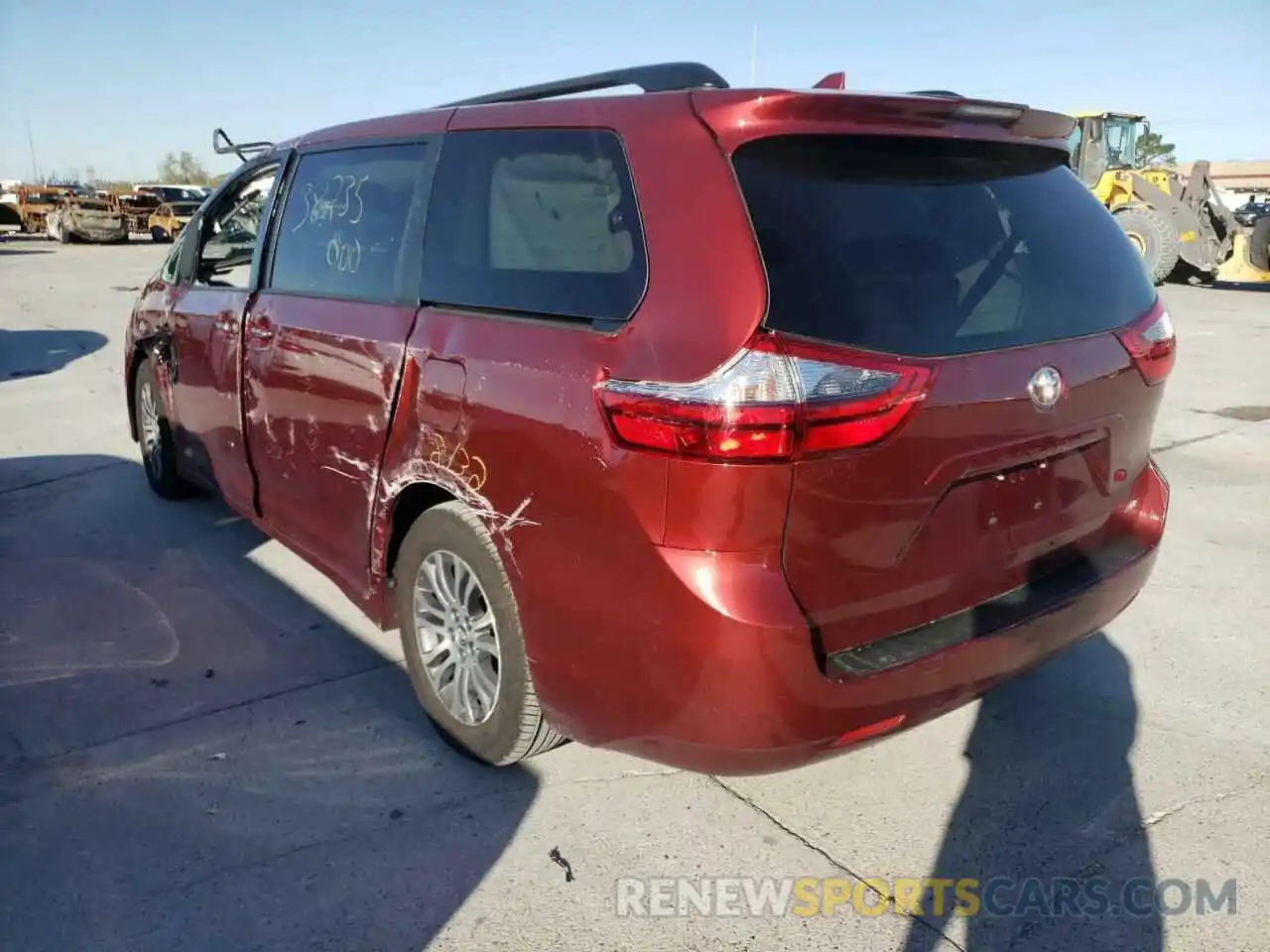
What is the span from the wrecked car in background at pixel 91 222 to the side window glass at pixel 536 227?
32.0 meters

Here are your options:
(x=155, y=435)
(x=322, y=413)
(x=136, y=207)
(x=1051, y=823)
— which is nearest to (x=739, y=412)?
(x=1051, y=823)

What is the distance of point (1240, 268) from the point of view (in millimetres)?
16250

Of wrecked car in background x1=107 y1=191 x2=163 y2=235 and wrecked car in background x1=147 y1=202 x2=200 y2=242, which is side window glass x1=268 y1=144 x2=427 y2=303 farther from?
wrecked car in background x1=107 y1=191 x2=163 y2=235

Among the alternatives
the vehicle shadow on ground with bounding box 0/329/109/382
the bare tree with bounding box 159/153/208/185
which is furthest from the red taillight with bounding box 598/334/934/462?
the bare tree with bounding box 159/153/208/185

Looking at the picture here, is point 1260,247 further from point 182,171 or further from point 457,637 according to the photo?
point 182,171

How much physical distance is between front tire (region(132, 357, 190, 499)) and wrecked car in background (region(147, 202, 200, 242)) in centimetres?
2870

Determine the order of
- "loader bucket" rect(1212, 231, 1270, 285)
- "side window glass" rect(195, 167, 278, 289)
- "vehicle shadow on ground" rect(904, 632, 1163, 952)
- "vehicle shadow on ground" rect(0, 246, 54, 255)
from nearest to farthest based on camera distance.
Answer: "vehicle shadow on ground" rect(904, 632, 1163, 952), "side window glass" rect(195, 167, 278, 289), "loader bucket" rect(1212, 231, 1270, 285), "vehicle shadow on ground" rect(0, 246, 54, 255)

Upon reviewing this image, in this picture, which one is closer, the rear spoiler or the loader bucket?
the rear spoiler

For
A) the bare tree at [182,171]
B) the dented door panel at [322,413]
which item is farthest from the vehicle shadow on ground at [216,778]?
the bare tree at [182,171]

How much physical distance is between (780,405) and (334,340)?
1.81 m

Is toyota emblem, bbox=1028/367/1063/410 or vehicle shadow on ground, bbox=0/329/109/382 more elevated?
toyota emblem, bbox=1028/367/1063/410

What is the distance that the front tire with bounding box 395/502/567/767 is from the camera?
2.66m

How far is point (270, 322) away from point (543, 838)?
2.19 meters

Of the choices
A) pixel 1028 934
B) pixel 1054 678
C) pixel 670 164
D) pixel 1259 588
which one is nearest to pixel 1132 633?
pixel 1054 678
